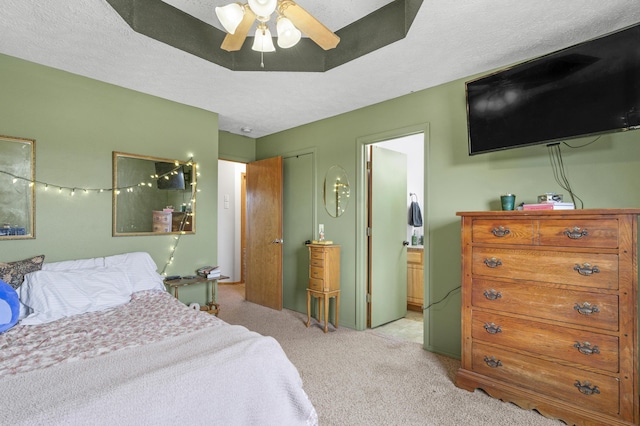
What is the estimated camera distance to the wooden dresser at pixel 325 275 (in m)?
3.51

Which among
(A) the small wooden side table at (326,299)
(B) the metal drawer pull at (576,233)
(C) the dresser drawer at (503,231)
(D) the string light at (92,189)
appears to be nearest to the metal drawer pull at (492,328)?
(C) the dresser drawer at (503,231)

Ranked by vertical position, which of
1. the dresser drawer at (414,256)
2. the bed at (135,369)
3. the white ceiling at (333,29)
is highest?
the white ceiling at (333,29)

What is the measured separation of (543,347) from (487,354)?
1.18ft

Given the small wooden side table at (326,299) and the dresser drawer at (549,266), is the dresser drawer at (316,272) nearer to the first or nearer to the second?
the small wooden side table at (326,299)

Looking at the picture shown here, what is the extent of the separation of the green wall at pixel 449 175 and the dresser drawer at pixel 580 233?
0.52 metres

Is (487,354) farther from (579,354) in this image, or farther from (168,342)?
(168,342)

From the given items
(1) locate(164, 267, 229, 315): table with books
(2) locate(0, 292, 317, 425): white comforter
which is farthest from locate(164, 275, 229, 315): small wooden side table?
(2) locate(0, 292, 317, 425): white comforter

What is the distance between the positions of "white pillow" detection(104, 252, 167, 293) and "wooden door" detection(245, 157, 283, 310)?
159 cm

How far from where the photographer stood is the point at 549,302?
1.96 m

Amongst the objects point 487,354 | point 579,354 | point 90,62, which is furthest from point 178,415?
point 90,62

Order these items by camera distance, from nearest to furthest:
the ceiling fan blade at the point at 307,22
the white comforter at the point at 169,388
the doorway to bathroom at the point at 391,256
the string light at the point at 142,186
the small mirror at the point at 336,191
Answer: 1. the white comforter at the point at 169,388
2. the ceiling fan blade at the point at 307,22
3. the string light at the point at 142,186
4. the doorway to bathroom at the point at 391,256
5. the small mirror at the point at 336,191

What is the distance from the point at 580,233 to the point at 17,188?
412 cm

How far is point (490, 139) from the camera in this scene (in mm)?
2447

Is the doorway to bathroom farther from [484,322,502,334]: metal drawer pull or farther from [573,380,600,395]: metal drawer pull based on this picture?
[573,380,600,395]: metal drawer pull
